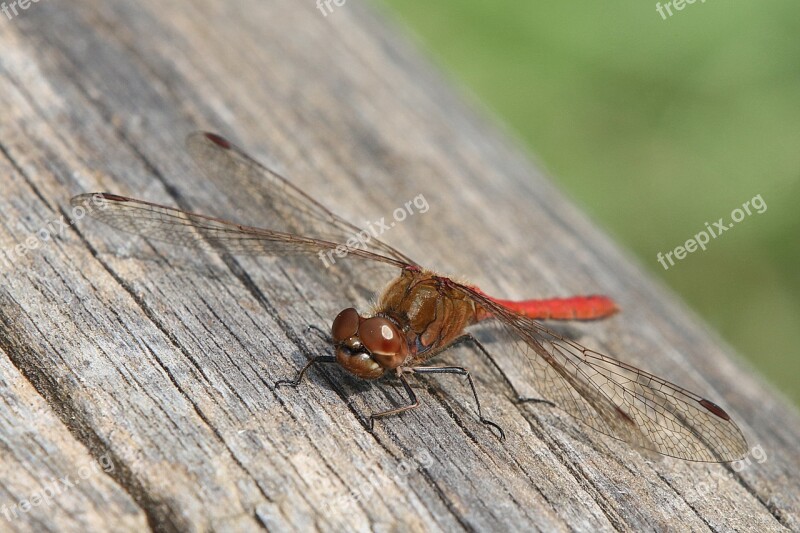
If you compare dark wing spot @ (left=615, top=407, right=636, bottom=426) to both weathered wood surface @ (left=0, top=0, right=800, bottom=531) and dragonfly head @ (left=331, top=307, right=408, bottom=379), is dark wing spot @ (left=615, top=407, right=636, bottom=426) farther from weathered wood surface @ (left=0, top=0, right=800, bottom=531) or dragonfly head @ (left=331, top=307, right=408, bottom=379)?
dragonfly head @ (left=331, top=307, right=408, bottom=379)

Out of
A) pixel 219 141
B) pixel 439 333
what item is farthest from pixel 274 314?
pixel 219 141

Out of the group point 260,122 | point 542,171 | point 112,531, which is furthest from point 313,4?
point 112,531

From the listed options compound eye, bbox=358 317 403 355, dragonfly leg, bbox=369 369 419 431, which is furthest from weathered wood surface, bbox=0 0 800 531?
compound eye, bbox=358 317 403 355

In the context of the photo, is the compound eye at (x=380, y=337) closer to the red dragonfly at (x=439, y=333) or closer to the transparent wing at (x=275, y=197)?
the red dragonfly at (x=439, y=333)

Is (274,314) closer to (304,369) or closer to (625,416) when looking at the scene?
(304,369)

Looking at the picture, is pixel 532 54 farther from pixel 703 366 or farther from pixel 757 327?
pixel 703 366
